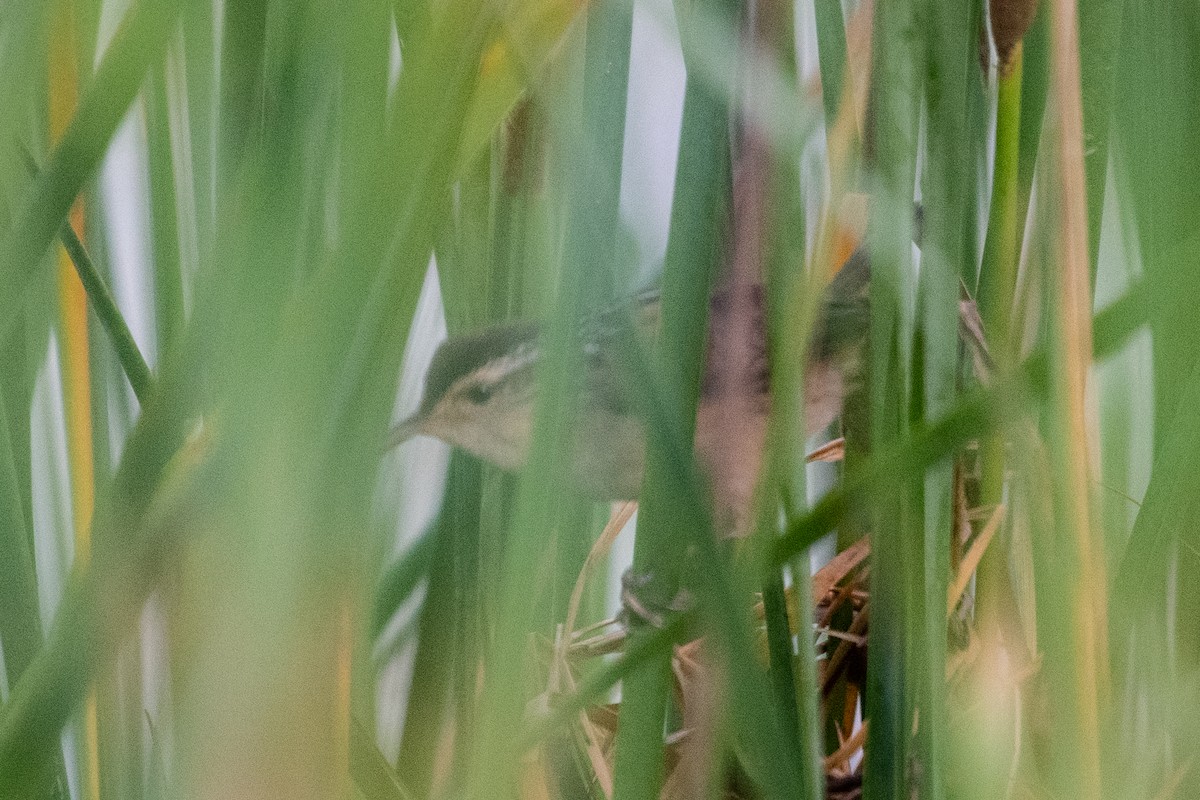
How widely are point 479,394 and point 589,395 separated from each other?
0.18 feet

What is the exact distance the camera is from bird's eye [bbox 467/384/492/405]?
486 mm

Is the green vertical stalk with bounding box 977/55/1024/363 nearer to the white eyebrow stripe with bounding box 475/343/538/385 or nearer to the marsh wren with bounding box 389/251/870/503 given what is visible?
the marsh wren with bounding box 389/251/870/503

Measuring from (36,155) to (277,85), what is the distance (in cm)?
19

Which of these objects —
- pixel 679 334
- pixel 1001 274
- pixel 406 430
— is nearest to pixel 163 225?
pixel 406 430

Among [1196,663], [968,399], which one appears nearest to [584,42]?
[968,399]

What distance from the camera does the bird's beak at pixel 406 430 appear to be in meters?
0.43

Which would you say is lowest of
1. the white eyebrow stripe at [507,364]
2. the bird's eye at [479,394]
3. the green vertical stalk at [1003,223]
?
the bird's eye at [479,394]

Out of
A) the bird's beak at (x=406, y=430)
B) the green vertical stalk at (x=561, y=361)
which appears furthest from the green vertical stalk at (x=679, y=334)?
the bird's beak at (x=406, y=430)

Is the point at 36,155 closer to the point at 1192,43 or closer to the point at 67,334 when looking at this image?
the point at 67,334

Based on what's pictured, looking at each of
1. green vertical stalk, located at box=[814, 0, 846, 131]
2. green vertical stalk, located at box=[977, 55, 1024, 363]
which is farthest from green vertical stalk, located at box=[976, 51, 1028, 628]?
green vertical stalk, located at box=[814, 0, 846, 131]

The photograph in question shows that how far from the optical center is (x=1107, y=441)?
0.44 m

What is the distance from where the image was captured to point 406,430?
0.47 metres

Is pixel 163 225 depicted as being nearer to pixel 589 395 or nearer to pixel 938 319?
pixel 589 395

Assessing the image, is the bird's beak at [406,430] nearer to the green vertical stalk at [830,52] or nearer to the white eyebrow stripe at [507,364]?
the white eyebrow stripe at [507,364]
